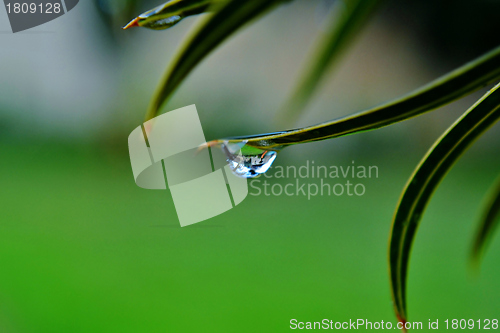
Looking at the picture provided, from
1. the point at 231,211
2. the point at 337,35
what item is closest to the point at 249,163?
the point at 337,35

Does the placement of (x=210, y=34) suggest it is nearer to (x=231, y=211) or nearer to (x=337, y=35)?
(x=337, y=35)

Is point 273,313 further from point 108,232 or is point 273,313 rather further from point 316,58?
point 316,58

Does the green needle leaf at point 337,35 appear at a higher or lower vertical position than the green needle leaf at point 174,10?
lower

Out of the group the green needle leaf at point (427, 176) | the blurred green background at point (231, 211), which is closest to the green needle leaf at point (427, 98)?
the green needle leaf at point (427, 176)

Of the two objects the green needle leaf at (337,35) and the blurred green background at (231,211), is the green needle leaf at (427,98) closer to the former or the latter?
the green needle leaf at (337,35)

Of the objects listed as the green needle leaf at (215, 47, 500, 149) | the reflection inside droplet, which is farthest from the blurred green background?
the green needle leaf at (215, 47, 500, 149)

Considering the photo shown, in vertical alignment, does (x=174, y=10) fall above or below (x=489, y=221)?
above

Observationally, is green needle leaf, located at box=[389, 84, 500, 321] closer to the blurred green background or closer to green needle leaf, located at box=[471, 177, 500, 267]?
green needle leaf, located at box=[471, 177, 500, 267]
